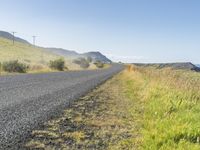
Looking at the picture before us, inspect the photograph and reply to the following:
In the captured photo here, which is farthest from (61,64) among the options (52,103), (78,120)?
(78,120)

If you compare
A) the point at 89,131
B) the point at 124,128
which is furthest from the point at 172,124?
the point at 89,131

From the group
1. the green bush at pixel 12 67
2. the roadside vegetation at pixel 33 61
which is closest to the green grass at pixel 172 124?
the roadside vegetation at pixel 33 61

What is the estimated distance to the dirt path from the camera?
7555mm

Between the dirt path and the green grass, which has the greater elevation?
the green grass

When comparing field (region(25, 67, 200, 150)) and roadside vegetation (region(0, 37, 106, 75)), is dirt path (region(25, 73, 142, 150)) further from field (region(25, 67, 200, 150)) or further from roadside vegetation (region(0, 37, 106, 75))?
roadside vegetation (region(0, 37, 106, 75))

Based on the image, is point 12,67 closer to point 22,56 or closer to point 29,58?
point 29,58

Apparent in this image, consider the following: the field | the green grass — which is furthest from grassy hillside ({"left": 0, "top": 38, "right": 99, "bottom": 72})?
the field

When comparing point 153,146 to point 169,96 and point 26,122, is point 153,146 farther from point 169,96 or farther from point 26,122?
point 169,96

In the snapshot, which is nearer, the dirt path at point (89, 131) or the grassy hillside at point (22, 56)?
the dirt path at point (89, 131)

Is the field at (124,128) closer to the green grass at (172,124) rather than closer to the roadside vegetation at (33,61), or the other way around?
the green grass at (172,124)

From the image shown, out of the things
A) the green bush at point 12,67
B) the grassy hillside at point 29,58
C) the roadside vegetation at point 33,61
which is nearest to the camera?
the green bush at point 12,67

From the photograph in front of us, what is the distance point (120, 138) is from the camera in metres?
8.24

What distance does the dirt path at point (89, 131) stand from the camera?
7.55m

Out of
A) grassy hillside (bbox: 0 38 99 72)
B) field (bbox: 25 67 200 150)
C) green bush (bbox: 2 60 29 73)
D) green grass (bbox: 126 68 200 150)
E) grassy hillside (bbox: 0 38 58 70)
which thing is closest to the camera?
green grass (bbox: 126 68 200 150)
